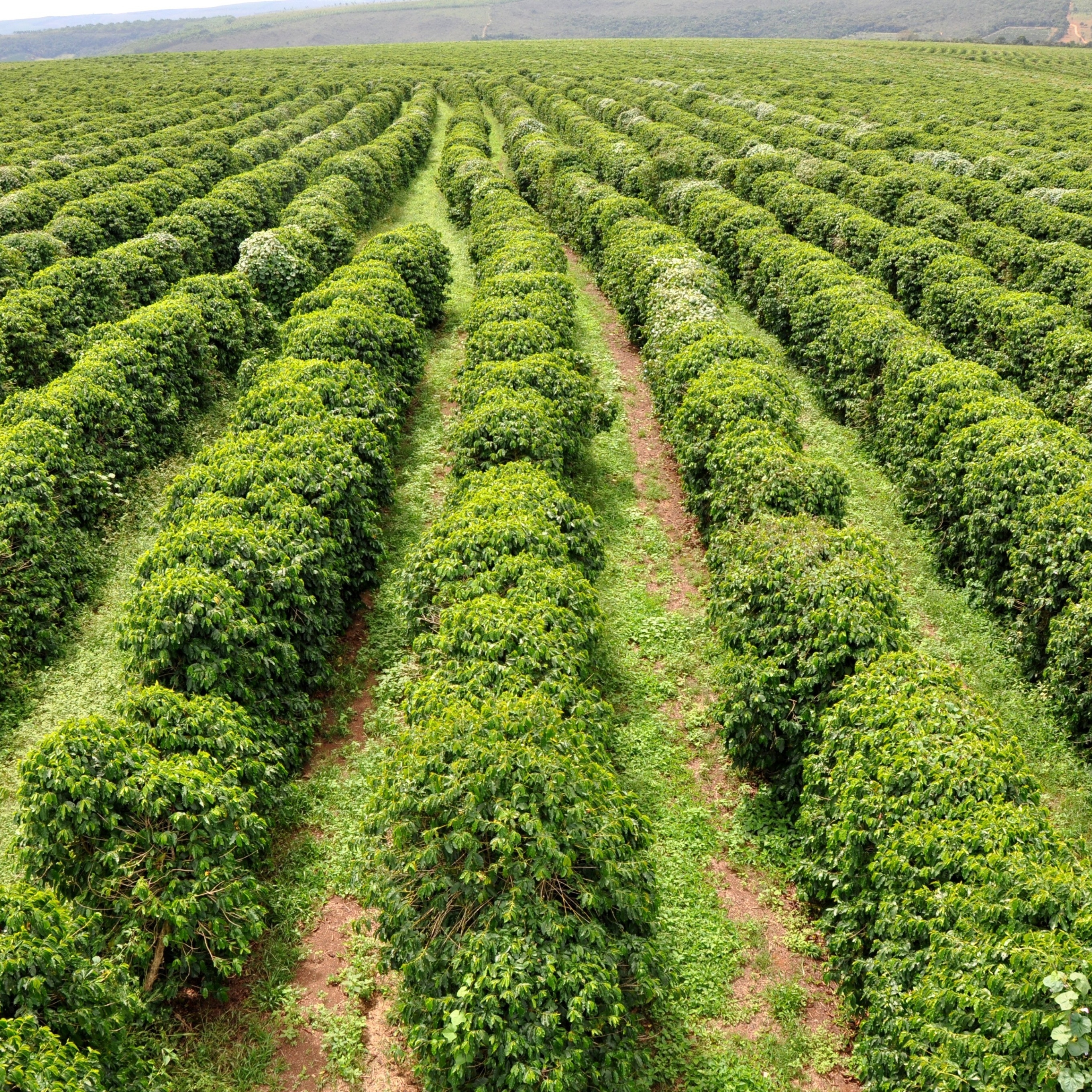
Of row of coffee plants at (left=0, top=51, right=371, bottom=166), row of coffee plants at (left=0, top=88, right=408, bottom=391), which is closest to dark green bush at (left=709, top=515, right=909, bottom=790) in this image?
row of coffee plants at (left=0, top=88, right=408, bottom=391)

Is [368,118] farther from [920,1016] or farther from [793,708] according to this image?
[920,1016]

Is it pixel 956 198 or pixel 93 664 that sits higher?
pixel 956 198

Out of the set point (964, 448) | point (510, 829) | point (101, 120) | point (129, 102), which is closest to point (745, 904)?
point (510, 829)

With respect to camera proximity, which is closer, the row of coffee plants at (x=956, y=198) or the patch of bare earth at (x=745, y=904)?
the patch of bare earth at (x=745, y=904)

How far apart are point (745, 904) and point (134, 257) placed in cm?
2189

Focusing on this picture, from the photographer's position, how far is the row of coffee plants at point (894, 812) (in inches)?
230

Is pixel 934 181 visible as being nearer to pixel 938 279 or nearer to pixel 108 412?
pixel 938 279

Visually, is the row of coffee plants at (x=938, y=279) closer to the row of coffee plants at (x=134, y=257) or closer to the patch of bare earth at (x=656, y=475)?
the patch of bare earth at (x=656, y=475)

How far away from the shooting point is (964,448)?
13.5 metres

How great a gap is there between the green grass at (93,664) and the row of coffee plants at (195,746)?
1.03 m

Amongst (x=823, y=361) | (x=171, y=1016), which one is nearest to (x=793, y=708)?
(x=171, y=1016)

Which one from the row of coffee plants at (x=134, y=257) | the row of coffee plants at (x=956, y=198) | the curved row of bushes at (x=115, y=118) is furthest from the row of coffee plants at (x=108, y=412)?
the row of coffee plants at (x=956, y=198)

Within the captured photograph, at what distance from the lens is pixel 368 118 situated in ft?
149

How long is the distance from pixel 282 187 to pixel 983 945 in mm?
33161
